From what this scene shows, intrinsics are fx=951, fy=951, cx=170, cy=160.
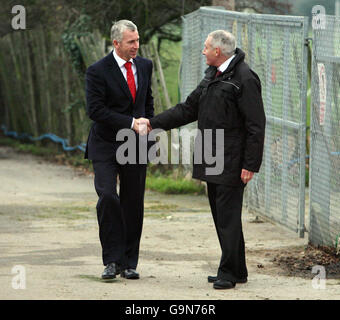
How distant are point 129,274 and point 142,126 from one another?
115 centimetres

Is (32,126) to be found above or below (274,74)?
below

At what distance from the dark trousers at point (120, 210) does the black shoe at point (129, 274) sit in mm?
41

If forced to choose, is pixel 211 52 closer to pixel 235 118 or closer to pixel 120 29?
pixel 235 118

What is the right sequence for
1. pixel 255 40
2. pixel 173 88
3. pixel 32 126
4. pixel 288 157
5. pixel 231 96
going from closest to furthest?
pixel 231 96 < pixel 288 157 < pixel 255 40 < pixel 173 88 < pixel 32 126

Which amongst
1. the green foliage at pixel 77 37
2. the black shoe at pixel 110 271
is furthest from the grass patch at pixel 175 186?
the black shoe at pixel 110 271

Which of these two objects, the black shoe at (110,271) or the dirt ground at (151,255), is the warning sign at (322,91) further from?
the black shoe at (110,271)

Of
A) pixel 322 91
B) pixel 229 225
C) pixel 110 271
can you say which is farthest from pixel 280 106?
pixel 110 271

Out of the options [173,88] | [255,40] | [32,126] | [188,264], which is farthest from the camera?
[32,126]

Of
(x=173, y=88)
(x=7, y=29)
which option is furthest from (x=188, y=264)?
(x=7, y=29)

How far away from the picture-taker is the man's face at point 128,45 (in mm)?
7246

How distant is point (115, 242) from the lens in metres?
7.39

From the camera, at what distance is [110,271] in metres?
7.29

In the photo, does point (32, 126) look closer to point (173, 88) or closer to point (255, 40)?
point (173, 88)
